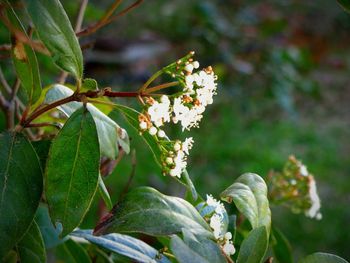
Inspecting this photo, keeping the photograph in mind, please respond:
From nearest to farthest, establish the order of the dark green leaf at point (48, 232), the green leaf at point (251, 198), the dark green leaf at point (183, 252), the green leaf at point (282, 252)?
1. the dark green leaf at point (183, 252)
2. the green leaf at point (251, 198)
3. the dark green leaf at point (48, 232)
4. the green leaf at point (282, 252)

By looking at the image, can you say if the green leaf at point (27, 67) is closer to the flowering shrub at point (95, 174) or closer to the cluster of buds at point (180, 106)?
the flowering shrub at point (95, 174)

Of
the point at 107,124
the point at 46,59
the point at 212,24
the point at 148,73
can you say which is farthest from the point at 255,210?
the point at 148,73

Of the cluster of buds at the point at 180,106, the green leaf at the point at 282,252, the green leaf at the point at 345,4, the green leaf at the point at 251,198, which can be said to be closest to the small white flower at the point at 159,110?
the cluster of buds at the point at 180,106

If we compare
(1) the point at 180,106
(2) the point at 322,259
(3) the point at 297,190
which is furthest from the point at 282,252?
(1) the point at 180,106

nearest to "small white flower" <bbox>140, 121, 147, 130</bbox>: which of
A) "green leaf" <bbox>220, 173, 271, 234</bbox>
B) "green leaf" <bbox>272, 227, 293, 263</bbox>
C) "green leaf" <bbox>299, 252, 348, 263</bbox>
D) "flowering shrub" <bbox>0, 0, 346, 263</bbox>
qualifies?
"flowering shrub" <bbox>0, 0, 346, 263</bbox>

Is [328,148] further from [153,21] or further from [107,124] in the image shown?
[107,124]

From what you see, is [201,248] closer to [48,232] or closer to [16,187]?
[16,187]

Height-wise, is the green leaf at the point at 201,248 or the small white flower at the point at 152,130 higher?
the small white flower at the point at 152,130
